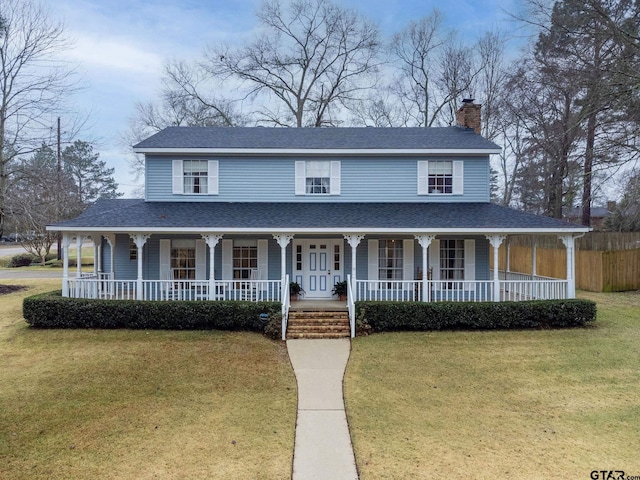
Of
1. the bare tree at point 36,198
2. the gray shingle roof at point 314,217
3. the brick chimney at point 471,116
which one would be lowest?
the gray shingle roof at point 314,217

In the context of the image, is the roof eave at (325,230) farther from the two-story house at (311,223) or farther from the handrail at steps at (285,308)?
the handrail at steps at (285,308)

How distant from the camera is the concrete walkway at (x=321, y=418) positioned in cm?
500

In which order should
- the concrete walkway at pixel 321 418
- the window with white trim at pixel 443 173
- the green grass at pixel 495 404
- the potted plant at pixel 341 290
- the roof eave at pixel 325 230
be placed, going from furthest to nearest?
the window with white trim at pixel 443 173 → the potted plant at pixel 341 290 → the roof eave at pixel 325 230 → the green grass at pixel 495 404 → the concrete walkway at pixel 321 418

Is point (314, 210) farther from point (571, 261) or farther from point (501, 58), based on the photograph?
point (501, 58)

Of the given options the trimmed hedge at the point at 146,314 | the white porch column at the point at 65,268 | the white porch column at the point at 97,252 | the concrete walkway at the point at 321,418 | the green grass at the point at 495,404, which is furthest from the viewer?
the white porch column at the point at 97,252

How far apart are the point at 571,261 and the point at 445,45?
22730 mm

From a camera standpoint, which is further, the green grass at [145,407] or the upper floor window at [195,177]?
the upper floor window at [195,177]

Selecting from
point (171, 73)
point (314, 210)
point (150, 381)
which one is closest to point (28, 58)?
point (171, 73)

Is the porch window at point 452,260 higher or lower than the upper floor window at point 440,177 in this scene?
lower

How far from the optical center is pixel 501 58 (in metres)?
28.4

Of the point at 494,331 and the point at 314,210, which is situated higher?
the point at 314,210

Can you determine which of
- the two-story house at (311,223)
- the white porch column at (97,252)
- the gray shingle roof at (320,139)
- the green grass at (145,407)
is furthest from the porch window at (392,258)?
the white porch column at (97,252)

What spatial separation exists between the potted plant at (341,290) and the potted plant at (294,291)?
4.41ft

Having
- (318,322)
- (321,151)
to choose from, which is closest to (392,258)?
(318,322)
